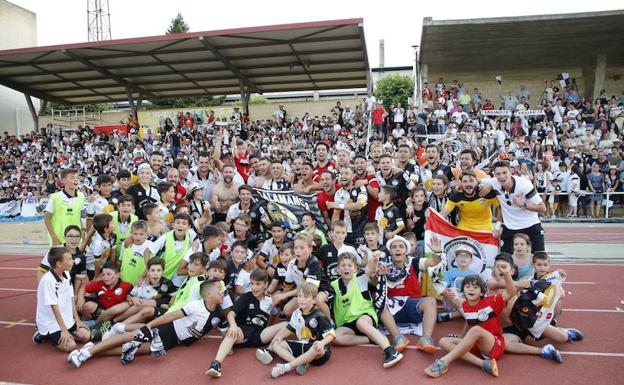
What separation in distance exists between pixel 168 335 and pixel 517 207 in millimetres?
4680

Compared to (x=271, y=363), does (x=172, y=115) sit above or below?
above

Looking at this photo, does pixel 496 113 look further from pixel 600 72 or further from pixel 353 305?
pixel 353 305

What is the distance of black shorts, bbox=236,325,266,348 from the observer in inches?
221

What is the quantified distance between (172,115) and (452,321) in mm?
25510

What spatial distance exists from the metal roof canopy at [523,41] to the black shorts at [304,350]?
19.0 m

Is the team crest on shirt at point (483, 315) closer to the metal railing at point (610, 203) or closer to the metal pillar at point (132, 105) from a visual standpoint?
the metal railing at point (610, 203)

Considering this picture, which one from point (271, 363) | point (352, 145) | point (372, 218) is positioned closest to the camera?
point (271, 363)

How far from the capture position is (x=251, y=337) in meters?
5.63

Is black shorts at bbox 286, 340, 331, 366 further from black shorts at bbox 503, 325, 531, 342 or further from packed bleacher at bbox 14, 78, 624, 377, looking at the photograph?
black shorts at bbox 503, 325, 531, 342

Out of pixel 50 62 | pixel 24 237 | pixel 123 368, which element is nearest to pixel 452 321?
pixel 123 368

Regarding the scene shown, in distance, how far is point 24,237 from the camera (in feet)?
54.5

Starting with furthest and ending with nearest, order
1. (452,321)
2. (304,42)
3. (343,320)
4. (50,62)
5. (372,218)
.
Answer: (50,62) → (304,42) → (372,218) → (452,321) → (343,320)

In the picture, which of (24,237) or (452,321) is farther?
(24,237)

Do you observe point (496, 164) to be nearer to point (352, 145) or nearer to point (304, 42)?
point (352, 145)
